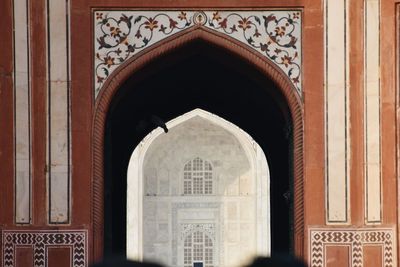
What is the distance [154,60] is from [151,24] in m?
0.33

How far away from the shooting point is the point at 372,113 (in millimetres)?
10789

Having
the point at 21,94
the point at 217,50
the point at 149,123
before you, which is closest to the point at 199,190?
the point at 149,123

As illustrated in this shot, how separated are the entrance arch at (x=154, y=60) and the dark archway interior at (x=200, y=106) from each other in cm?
14

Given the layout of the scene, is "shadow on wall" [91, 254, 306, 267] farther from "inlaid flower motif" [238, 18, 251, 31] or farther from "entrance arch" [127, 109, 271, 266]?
"entrance arch" [127, 109, 271, 266]

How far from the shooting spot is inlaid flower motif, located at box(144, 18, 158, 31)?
10844mm

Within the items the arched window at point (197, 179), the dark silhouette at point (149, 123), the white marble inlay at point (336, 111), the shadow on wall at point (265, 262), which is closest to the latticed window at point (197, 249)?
the arched window at point (197, 179)

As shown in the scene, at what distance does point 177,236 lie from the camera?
30750mm

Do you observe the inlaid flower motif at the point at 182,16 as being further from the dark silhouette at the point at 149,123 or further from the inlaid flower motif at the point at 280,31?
the dark silhouette at the point at 149,123

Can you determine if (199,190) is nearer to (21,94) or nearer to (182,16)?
(182,16)

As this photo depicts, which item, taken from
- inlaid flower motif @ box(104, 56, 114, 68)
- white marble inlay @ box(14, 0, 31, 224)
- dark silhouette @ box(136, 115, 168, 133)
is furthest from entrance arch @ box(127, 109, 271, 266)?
white marble inlay @ box(14, 0, 31, 224)

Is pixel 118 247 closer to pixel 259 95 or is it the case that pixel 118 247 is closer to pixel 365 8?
pixel 259 95

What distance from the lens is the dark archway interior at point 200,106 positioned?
449 inches

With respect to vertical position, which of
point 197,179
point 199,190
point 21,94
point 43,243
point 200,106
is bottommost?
point 43,243

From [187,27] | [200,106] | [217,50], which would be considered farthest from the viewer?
[200,106]
